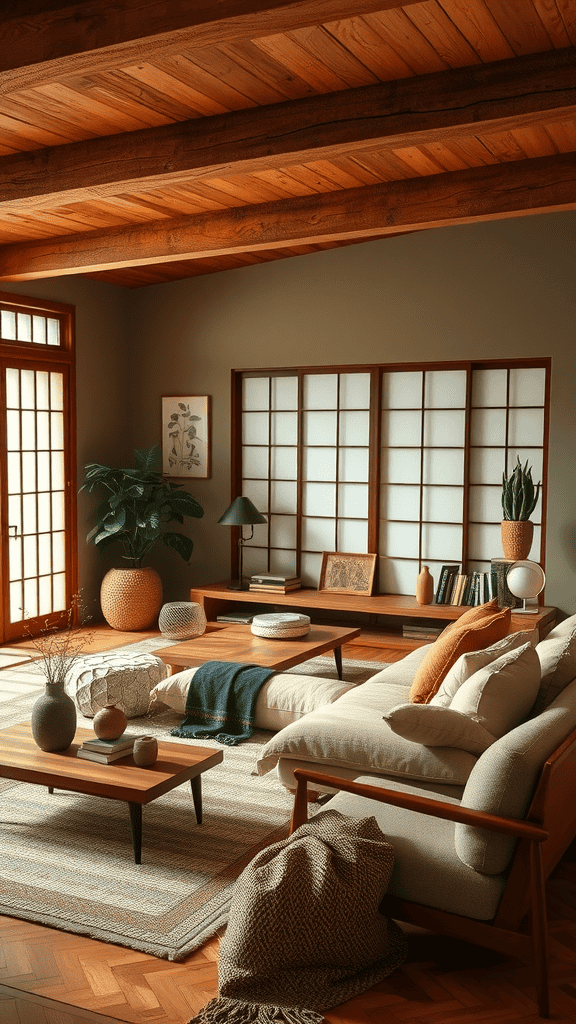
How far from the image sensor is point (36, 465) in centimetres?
716

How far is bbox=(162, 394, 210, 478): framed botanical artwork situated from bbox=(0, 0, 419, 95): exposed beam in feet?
16.5

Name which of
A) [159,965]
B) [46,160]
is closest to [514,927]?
[159,965]

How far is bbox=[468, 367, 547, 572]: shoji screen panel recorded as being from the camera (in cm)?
676

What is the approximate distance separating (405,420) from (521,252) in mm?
1495

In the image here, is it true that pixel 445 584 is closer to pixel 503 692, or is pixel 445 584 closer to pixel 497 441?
pixel 497 441

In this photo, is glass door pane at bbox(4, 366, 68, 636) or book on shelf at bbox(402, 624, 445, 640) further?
glass door pane at bbox(4, 366, 68, 636)

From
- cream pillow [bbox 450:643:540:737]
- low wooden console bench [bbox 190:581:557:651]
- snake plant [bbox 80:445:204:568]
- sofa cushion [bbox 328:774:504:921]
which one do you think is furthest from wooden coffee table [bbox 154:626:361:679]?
sofa cushion [bbox 328:774:504:921]

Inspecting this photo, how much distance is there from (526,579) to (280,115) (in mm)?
3700

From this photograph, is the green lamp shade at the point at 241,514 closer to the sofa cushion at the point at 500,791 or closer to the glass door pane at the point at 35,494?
the glass door pane at the point at 35,494

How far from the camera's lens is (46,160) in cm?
429

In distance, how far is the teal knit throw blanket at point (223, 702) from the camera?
4.60 meters

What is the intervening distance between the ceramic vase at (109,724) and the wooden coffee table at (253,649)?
57.0 inches

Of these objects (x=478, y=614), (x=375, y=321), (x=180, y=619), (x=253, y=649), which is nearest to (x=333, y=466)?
(x=375, y=321)

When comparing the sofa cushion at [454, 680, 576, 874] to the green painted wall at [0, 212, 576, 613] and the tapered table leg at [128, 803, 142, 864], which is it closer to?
the tapered table leg at [128, 803, 142, 864]
